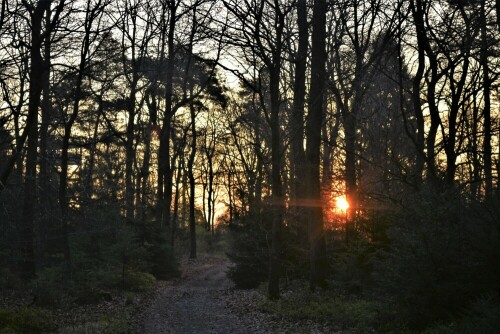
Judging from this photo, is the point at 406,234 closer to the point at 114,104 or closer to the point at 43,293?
the point at 43,293

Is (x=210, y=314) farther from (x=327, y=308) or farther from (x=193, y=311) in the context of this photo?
(x=327, y=308)

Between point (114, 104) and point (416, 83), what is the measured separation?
17.0 metres

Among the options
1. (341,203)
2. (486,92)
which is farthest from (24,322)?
(486,92)

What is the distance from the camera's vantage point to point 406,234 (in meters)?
10.3

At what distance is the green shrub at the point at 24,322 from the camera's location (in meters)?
12.4

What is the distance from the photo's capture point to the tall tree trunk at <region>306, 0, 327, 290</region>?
17094 millimetres

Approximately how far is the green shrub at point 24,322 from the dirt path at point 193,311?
2.34 metres

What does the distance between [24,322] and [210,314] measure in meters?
5.51

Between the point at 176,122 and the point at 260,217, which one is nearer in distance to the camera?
the point at 260,217

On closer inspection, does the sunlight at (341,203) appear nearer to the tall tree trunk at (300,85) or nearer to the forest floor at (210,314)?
the tall tree trunk at (300,85)

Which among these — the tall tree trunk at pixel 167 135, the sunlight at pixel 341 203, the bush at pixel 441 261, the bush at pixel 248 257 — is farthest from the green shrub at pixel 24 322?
the tall tree trunk at pixel 167 135

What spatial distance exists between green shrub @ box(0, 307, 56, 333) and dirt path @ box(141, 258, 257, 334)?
7.68 ft

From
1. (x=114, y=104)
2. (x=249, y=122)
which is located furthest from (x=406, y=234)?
(x=249, y=122)

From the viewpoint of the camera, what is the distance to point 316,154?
17141 mm
